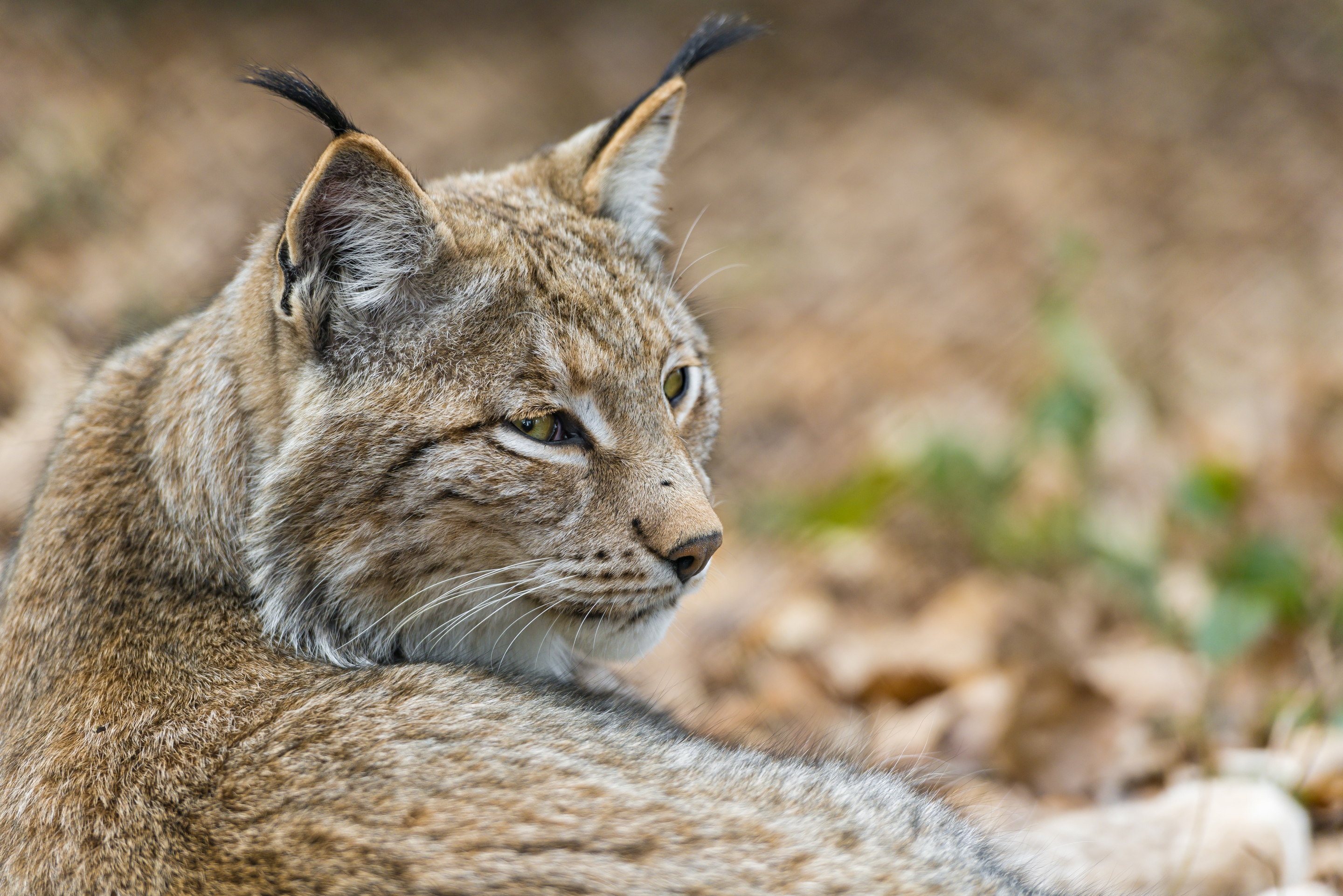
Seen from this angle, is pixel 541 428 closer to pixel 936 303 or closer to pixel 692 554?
pixel 692 554

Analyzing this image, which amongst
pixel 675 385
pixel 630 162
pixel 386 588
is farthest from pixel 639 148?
pixel 386 588

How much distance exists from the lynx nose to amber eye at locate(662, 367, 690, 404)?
0.47 m

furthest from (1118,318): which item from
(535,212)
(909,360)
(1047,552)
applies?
(535,212)

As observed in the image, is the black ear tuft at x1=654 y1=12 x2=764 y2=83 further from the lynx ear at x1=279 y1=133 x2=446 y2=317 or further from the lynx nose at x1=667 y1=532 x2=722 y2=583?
the lynx nose at x1=667 y1=532 x2=722 y2=583

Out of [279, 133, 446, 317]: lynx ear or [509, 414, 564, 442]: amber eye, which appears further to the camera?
[509, 414, 564, 442]: amber eye

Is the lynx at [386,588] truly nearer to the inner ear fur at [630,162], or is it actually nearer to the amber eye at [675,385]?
the amber eye at [675,385]

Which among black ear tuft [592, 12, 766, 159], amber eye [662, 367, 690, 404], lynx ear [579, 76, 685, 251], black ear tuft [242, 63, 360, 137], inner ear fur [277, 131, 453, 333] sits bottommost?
amber eye [662, 367, 690, 404]

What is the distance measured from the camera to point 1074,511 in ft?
17.7

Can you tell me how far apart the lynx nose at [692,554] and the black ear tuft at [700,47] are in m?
1.15

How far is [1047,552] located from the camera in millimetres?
5441

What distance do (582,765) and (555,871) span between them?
0.31 meters

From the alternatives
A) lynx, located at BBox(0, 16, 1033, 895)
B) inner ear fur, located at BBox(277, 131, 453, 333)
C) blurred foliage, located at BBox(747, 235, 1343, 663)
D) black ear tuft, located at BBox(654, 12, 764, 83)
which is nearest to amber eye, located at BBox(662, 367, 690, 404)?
lynx, located at BBox(0, 16, 1033, 895)

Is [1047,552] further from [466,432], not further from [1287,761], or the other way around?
[466,432]

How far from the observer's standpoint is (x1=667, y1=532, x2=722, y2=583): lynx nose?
278cm
